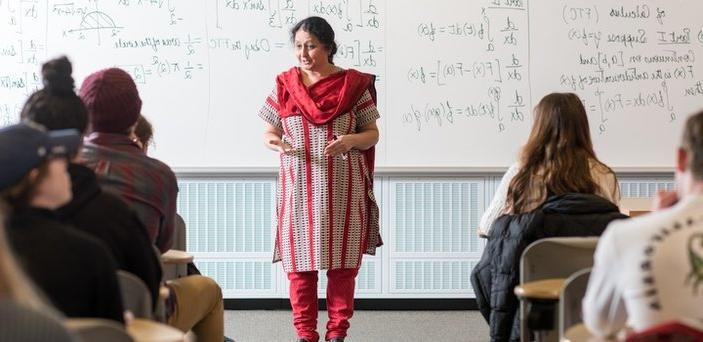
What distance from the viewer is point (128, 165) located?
384cm

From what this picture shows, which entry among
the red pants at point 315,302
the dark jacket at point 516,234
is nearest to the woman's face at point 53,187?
the dark jacket at point 516,234

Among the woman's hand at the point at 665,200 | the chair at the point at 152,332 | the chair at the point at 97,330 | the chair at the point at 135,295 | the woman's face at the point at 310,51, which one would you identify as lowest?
the chair at the point at 152,332

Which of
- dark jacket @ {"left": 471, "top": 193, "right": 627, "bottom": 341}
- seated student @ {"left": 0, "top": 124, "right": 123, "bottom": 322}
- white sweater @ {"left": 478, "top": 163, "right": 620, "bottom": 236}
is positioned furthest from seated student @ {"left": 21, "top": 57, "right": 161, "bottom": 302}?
white sweater @ {"left": 478, "top": 163, "right": 620, "bottom": 236}

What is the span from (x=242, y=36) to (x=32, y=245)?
401cm

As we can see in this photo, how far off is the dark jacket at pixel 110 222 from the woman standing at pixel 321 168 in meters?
1.91

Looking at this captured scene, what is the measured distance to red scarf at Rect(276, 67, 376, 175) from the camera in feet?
16.6

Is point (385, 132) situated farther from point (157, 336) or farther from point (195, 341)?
point (157, 336)

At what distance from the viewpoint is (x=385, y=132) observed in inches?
247

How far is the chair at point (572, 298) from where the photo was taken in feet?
10.7

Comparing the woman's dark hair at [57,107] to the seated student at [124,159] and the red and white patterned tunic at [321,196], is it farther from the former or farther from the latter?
the red and white patterned tunic at [321,196]

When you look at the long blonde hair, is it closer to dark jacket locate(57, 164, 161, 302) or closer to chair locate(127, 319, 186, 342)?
chair locate(127, 319, 186, 342)

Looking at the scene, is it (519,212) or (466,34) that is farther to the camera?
(466,34)

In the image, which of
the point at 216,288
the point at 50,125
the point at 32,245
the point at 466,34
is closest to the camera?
the point at 32,245

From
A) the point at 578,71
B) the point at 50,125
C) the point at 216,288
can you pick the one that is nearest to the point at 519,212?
the point at 216,288
